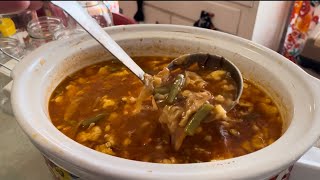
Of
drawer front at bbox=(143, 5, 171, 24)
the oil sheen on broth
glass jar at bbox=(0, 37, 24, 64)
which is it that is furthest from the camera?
drawer front at bbox=(143, 5, 171, 24)

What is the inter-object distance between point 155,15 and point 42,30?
1949mm

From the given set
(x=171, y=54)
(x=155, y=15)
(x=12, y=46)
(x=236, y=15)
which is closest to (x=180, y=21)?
(x=155, y=15)

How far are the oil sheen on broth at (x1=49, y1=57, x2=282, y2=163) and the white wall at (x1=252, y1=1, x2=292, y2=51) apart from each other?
1.59m

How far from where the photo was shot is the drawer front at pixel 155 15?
302cm

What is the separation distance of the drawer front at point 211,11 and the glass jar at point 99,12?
1365mm

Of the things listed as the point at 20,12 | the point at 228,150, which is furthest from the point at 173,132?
the point at 20,12

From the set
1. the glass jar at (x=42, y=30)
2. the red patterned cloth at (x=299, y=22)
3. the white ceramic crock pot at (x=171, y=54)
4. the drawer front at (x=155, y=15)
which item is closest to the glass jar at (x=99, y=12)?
Result: the glass jar at (x=42, y=30)

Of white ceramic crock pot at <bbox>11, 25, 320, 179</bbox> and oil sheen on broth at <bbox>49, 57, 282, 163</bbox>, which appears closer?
white ceramic crock pot at <bbox>11, 25, 320, 179</bbox>

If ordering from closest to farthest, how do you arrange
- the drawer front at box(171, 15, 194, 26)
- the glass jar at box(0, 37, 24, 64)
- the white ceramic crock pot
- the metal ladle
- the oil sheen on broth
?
the white ceramic crock pot < the oil sheen on broth < the metal ladle < the glass jar at box(0, 37, 24, 64) < the drawer front at box(171, 15, 194, 26)

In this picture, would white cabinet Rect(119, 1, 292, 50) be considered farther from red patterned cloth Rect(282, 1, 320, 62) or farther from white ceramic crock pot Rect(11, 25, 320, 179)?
white ceramic crock pot Rect(11, 25, 320, 179)

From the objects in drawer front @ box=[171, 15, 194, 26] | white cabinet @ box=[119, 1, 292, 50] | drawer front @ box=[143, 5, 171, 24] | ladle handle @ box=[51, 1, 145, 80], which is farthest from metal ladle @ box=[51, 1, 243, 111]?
drawer front @ box=[143, 5, 171, 24]

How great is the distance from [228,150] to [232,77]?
→ 0.27m

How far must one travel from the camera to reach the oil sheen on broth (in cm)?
82

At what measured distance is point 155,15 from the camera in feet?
Result: 10.1
